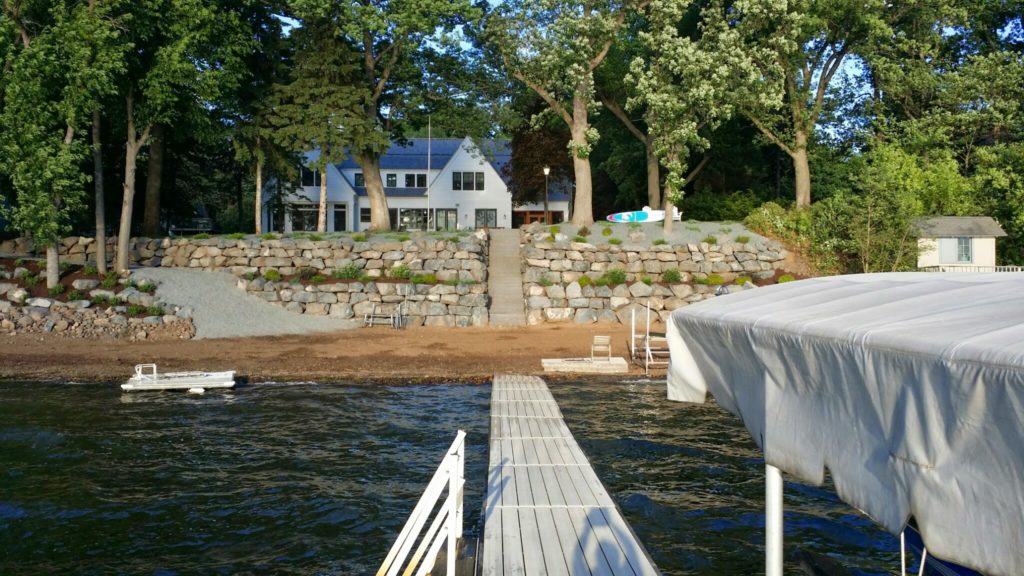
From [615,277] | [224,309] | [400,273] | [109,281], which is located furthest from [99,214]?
[615,277]

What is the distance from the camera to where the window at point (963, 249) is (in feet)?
100

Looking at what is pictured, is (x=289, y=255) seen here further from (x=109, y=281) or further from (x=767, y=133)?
(x=767, y=133)

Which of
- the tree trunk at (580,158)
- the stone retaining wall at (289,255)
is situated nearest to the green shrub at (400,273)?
the stone retaining wall at (289,255)

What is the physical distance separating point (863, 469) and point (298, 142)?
107ft

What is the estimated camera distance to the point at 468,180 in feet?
189

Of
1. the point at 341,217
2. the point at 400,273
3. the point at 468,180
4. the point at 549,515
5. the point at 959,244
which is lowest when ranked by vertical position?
the point at 549,515

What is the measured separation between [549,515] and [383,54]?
31.1 m

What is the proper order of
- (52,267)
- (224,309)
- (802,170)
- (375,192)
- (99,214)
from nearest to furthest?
(52,267) → (224,309) → (99,214) → (802,170) → (375,192)

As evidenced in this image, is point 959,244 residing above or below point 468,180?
below

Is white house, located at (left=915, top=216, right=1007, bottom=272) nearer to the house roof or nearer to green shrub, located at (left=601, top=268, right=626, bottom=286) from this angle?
the house roof

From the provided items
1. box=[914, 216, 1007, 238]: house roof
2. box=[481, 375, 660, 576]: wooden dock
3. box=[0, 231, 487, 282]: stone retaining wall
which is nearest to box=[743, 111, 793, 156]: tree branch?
box=[914, 216, 1007, 238]: house roof

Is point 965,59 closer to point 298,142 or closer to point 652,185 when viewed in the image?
point 652,185

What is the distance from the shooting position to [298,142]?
111 ft

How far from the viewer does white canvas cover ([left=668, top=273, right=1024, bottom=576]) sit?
10.3ft
